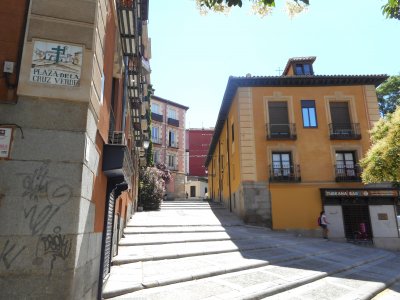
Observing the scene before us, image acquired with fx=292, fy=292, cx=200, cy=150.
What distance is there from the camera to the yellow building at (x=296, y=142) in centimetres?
Result: 1614

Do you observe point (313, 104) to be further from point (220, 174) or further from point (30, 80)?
point (30, 80)

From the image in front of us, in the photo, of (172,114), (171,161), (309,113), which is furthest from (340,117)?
(172,114)

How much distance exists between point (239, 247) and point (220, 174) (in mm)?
16145

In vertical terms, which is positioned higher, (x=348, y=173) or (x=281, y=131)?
(x=281, y=131)

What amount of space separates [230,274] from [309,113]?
1340 cm

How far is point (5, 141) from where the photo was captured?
3258 mm


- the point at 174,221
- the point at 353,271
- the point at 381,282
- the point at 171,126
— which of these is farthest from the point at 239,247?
the point at 171,126

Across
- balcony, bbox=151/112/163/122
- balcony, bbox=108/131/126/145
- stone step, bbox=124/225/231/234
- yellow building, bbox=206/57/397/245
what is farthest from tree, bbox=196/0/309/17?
balcony, bbox=151/112/163/122

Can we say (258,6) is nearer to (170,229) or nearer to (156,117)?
(170,229)

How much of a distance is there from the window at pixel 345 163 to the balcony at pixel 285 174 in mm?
2502

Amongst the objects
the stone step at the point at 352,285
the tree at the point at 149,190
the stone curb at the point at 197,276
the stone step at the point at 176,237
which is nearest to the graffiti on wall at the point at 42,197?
the stone curb at the point at 197,276

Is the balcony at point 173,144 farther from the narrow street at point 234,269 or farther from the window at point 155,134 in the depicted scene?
the narrow street at point 234,269

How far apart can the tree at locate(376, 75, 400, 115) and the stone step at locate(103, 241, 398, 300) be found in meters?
21.7

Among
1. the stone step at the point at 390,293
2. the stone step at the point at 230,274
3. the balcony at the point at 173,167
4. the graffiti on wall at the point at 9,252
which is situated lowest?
the stone step at the point at 390,293
